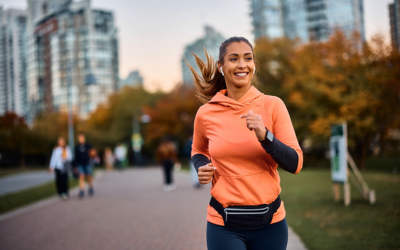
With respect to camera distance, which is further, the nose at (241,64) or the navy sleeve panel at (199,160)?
the navy sleeve panel at (199,160)

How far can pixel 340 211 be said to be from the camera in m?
8.74

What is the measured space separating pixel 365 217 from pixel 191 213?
3750 mm

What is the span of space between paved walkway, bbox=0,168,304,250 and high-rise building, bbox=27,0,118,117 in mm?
108681

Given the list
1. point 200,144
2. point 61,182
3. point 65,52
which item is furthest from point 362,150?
point 65,52

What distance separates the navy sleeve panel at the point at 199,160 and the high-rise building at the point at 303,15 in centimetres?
7907

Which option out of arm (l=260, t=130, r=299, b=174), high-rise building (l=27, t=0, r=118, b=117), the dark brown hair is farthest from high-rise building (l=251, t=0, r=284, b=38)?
arm (l=260, t=130, r=299, b=174)

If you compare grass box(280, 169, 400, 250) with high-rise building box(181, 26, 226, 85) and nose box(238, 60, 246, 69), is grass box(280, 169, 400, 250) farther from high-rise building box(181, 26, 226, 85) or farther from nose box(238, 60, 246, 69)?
nose box(238, 60, 246, 69)

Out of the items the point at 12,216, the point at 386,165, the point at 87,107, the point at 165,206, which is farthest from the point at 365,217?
the point at 87,107

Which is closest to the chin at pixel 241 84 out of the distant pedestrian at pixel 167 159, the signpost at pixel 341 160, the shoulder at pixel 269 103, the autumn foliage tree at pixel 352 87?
the shoulder at pixel 269 103

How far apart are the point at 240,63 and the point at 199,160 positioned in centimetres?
63

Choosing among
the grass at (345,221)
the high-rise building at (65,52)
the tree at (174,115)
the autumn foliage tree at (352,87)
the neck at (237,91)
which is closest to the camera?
the neck at (237,91)

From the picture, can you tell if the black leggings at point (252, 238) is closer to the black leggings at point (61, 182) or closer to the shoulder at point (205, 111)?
the shoulder at point (205, 111)

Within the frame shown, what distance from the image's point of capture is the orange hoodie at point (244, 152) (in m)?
2.23

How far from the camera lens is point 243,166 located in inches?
88.9
